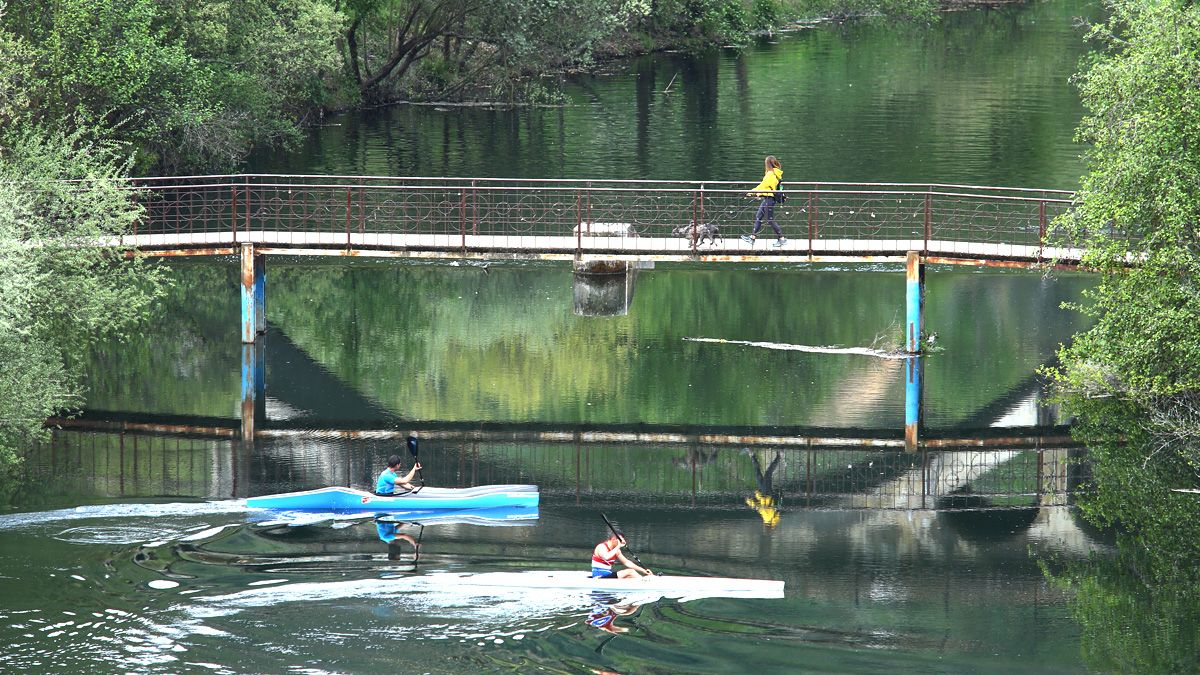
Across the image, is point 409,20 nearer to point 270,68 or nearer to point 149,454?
point 270,68

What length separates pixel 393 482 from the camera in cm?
2419

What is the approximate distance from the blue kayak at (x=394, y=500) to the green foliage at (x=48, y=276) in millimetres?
4270

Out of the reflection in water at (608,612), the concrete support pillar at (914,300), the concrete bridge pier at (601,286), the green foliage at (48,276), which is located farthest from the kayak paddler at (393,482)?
the concrete support pillar at (914,300)

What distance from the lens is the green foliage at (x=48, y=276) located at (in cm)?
2538

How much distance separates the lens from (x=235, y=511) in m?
23.6

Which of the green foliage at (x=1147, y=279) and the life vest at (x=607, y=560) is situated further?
the green foliage at (x=1147, y=279)

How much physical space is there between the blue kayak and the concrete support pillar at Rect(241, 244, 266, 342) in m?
9.98

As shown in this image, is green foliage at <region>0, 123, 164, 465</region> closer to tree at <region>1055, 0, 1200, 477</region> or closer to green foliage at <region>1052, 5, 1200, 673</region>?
green foliage at <region>1052, 5, 1200, 673</region>

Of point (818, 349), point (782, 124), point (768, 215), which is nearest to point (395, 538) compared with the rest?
point (768, 215)

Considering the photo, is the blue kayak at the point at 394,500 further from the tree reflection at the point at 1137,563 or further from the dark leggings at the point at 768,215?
the dark leggings at the point at 768,215

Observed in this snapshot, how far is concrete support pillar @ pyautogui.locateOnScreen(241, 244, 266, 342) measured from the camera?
3322 centimetres

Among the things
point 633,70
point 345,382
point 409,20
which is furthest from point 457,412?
point 633,70

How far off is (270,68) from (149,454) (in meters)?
24.9

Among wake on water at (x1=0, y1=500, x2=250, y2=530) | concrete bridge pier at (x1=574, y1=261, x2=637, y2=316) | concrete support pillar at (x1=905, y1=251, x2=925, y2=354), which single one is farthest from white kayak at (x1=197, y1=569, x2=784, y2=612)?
concrete bridge pier at (x1=574, y1=261, x2=637, y2=316)
